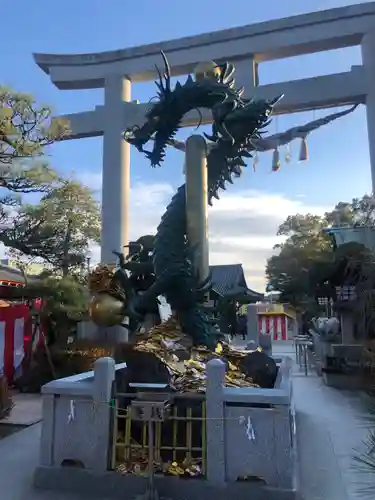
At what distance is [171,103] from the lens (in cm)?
559

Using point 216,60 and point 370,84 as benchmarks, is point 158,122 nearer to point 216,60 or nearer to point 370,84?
point 216,60

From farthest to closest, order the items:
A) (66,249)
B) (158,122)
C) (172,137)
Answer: (66,249), (172,137), (158,122)

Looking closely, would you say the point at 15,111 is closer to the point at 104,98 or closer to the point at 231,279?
the point at 104,98

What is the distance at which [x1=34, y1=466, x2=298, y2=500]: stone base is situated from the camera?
3.07m

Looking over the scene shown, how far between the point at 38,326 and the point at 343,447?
5.55 m

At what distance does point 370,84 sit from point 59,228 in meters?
9.21

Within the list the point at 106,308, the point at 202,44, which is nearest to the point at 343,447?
the point at 106,308

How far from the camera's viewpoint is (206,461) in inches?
125

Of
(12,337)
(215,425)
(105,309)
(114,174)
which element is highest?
(114,174)

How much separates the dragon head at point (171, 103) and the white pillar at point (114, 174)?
24.7 ft

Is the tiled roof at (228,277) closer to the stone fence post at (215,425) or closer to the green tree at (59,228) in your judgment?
the green tree at (59,228)

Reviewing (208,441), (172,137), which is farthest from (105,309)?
(208,441)

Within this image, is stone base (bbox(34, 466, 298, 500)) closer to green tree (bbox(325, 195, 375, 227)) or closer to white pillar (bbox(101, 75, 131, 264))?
white pillar (bbox(101, 75, 131, 264))

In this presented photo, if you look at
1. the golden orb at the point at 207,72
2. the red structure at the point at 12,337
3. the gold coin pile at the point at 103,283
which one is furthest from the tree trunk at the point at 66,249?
the golden orb at the point at 207,72
